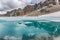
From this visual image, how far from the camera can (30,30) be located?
14.3 ft

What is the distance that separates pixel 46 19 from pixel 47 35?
1.18ft

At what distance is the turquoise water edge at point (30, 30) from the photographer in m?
4.31

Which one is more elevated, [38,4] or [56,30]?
[38,4]

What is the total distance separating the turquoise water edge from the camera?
14.1 ft

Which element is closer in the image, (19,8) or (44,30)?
(44,30)

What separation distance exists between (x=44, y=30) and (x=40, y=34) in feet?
0.39

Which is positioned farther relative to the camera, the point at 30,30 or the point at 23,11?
the point at 23,11

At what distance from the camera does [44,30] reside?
14.2 ft

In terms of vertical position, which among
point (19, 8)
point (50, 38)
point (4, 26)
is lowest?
point (50, 38)

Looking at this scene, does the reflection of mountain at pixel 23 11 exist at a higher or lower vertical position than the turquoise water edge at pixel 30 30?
higher

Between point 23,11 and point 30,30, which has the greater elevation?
point 23,11

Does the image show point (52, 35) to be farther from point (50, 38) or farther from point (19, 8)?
point (19, 8)

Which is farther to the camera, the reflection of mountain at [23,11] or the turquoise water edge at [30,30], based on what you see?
the reflection of mountain at [23,11]

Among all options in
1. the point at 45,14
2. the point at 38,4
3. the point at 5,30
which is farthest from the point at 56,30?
the point at 5,30
